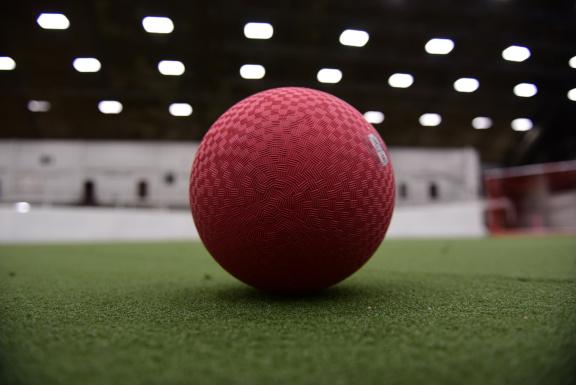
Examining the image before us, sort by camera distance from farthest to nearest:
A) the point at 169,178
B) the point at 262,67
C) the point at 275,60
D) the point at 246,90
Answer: the point at 169,178 < the point at 246,90 < the point at 262,67 < the point at 275,60

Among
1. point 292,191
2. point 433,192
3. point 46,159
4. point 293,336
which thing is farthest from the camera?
point 433,192

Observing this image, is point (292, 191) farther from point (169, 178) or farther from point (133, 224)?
point (169, 178)

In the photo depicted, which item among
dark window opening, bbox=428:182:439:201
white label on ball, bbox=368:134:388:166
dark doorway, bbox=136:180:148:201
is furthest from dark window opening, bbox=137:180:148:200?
white label on ball, bbox=368:134:388:166

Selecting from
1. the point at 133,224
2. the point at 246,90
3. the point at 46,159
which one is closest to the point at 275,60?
the point at 246,90

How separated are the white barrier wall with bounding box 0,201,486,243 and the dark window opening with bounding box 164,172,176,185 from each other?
299 inches

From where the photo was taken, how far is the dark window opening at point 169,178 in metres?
18.1

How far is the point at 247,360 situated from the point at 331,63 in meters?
11.2

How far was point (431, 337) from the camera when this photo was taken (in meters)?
1.00

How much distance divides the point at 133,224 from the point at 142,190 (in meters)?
8.67

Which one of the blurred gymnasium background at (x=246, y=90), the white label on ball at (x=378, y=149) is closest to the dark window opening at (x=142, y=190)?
the blurred gymnasium background at (x=246, y=90)

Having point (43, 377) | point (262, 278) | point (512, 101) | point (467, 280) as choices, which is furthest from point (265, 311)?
point (512, 101)

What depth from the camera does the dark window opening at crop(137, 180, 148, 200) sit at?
59.2ft

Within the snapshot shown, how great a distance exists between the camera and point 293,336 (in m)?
1.02

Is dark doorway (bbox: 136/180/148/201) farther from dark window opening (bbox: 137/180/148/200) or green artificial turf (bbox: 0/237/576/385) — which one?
green artificial turf (bbox: 0/237/576/385)
